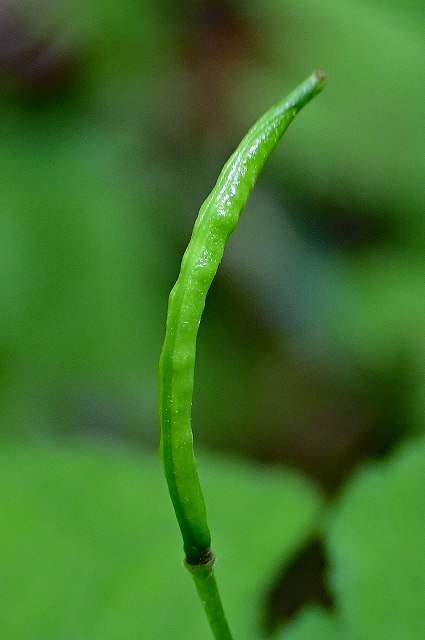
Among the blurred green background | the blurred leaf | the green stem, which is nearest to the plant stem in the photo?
the green stem

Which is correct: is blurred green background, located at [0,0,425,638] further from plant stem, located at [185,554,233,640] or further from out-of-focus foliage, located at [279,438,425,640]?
A: plant stem, located at [185,554,233,640]

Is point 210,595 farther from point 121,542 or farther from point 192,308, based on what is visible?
point 121,542

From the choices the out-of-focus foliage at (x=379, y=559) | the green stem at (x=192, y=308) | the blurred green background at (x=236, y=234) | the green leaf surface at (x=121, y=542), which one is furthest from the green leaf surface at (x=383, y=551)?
the blurred green background at (x=236, y=234)

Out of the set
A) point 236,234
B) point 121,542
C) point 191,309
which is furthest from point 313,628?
point 236,234

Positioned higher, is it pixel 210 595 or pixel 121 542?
pixel 210 595

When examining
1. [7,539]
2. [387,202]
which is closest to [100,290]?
[387,202]

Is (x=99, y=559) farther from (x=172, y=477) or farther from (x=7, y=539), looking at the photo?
(x=172, y=477)
